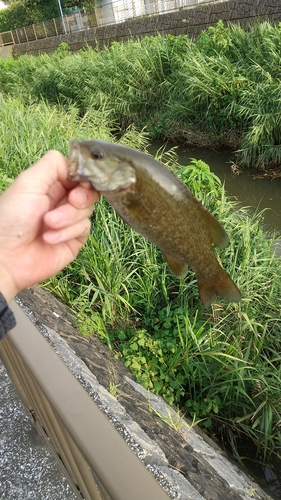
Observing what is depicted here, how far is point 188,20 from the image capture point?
13.3 metres

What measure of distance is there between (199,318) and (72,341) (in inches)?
51.4

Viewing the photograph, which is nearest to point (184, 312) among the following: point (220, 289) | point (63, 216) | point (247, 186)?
point (220, 289)

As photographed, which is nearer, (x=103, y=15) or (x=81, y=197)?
(x=81, y=197)

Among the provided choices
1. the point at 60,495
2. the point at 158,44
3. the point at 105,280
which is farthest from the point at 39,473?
the point at 158,44

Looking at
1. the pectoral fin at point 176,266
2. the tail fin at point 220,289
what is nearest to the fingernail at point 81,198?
the pectoral fin at point 176,266

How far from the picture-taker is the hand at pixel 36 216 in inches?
55.0

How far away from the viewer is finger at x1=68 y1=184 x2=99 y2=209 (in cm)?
138

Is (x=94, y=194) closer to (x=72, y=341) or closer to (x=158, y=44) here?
(x=72, y=341)

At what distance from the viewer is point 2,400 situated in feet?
9.57

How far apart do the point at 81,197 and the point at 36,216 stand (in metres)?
0.20

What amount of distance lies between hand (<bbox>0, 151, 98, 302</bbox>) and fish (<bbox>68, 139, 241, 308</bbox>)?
113 millimetres

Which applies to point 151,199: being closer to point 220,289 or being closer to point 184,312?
point 220,289

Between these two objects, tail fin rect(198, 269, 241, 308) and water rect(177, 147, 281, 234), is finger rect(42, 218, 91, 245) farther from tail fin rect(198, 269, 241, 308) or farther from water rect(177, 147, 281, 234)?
water rect(177, 147, 281, 234)

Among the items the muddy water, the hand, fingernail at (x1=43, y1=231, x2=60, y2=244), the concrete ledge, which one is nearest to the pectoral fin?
the hand
